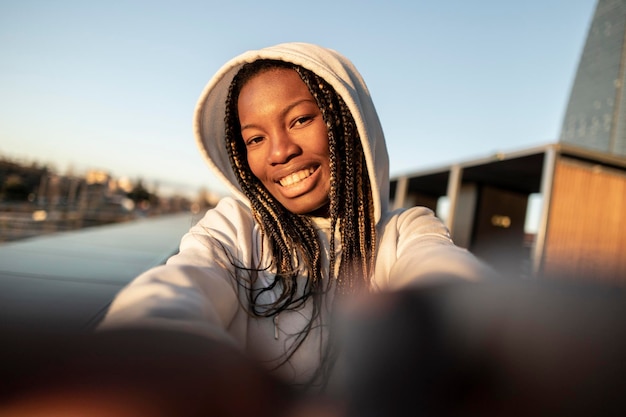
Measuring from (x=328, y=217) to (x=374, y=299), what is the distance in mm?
544

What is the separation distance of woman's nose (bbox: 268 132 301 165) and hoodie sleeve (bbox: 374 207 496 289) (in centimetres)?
36

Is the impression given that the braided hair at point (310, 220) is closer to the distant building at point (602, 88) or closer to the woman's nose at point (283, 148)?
the woman's nose at point (283, 148)

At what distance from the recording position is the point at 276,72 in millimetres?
1174

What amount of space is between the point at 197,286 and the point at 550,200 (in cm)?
972

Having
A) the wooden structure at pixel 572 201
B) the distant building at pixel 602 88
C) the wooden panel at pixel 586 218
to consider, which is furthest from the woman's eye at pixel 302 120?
the distant building at pixel 602 88

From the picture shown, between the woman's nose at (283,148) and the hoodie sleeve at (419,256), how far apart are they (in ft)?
1.18

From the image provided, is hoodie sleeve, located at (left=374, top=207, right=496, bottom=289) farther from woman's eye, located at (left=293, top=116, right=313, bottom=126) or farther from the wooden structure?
the wooden structure

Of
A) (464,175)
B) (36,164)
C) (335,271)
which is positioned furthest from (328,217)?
(36,164)

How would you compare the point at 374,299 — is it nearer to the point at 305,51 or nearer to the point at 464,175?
the point at 305,51

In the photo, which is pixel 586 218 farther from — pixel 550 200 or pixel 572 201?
pixel 550 200

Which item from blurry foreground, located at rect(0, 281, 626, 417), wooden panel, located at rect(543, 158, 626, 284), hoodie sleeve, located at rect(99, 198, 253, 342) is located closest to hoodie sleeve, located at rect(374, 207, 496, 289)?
blurry foreground, located at rect(0, 281, 626, 417)

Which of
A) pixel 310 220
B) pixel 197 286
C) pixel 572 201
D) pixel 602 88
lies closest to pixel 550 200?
pixel 572 201

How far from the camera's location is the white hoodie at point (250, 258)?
1.80ft

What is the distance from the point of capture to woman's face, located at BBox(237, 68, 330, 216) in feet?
3.71
